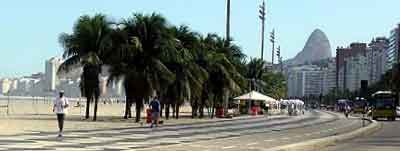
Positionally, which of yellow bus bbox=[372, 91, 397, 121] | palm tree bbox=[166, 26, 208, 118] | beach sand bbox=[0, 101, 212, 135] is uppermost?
palm tree bbox=[166, 26, 208, 118]

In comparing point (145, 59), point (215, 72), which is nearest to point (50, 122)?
point (145, 59)

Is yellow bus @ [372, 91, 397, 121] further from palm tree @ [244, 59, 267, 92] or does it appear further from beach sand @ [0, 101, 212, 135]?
beach sand @ [0, 101, 212, 135]

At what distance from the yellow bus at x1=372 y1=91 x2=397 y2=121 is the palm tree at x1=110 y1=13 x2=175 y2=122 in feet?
122

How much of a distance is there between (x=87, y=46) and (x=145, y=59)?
3.75 metres

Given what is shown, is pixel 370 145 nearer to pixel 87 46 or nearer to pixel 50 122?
pixel 50 122

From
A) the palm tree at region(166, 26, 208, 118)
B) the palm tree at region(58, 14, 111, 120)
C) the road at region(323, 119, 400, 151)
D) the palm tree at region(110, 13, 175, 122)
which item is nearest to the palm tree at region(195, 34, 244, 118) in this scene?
the palm tree at region(166, 26, 208, 118)

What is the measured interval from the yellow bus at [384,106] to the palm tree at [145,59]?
122 ft

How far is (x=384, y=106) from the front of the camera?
254ft

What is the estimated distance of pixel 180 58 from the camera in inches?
1892

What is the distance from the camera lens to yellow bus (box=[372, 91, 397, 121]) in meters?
76.8

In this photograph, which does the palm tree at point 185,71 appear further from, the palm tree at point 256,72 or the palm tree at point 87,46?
the palm tree at point 256,72

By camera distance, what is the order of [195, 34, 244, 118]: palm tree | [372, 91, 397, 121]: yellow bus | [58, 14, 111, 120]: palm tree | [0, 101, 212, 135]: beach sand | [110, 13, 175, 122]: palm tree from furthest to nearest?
[372, 91, 397, 121]: yellow bus, [195, 34, 244, 118]: palm tree, [58, 14, 111, 120]: palm tree, [110, 13, 175, 122]: palm tree, [0, 101, 212, 135]: beach sand

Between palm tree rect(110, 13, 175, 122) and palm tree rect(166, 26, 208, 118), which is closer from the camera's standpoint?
palm tree rect(110, 13, 175, 122)

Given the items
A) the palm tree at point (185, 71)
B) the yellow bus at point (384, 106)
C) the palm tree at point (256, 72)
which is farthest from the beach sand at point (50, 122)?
the palm tree at point (256, 72)
